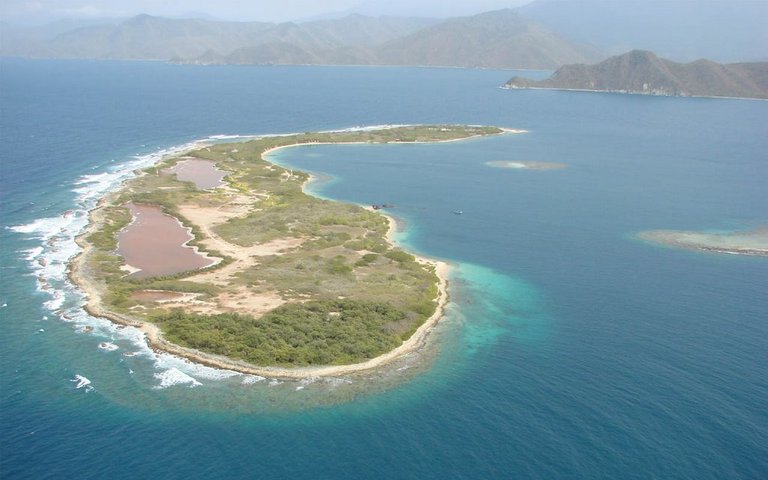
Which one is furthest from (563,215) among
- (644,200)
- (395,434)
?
(395,434)

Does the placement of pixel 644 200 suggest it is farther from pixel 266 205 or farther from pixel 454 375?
pixel 454 375

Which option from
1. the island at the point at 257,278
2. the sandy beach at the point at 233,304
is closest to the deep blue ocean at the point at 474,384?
the sandy beach at the point at 233,304

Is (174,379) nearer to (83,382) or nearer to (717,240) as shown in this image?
(83,382)

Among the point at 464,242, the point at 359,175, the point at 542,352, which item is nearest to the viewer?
the point at 542,352

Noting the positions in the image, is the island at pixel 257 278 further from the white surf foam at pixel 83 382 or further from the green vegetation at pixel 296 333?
the white surf foam at pixel 83 382

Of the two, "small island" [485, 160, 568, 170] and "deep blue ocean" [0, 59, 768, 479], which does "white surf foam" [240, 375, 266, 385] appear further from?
"small island" [485, 160, 568, 170]

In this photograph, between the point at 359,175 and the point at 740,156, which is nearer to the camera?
the point at 359,175

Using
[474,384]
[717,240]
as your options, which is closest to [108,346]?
[474,384]

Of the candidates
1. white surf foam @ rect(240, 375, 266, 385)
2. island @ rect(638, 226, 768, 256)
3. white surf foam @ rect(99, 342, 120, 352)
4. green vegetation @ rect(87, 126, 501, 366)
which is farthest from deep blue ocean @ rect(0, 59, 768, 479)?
green vegetation @ rect(87, 126, 501, 366)
